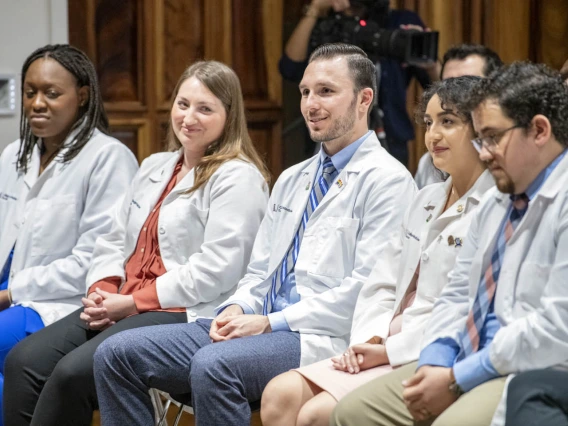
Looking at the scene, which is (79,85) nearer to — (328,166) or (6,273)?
(6,273)

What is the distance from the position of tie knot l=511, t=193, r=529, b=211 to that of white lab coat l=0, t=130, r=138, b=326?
62.6 inches

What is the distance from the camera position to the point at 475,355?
1994 millimetres

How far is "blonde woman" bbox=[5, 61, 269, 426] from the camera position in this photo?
9.16ft

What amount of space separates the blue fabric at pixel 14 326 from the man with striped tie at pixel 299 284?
532 mm

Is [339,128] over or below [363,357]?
over

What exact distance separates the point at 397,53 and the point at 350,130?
42.0 inches

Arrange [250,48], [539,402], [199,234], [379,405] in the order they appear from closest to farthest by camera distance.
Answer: [539,402] < [379,405] < [199,234] < [250,48]

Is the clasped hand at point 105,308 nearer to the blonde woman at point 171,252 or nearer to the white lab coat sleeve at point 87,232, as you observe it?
the blonde woman at point 171,252

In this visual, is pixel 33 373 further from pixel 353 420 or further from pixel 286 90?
pixel 286 90

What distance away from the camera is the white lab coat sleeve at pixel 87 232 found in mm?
3166

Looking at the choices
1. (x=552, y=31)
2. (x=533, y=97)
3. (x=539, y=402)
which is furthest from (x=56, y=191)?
(x=552, y=31)

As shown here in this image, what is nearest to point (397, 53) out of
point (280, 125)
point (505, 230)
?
point (280, 125)

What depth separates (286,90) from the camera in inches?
180

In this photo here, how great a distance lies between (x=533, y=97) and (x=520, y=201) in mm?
218
